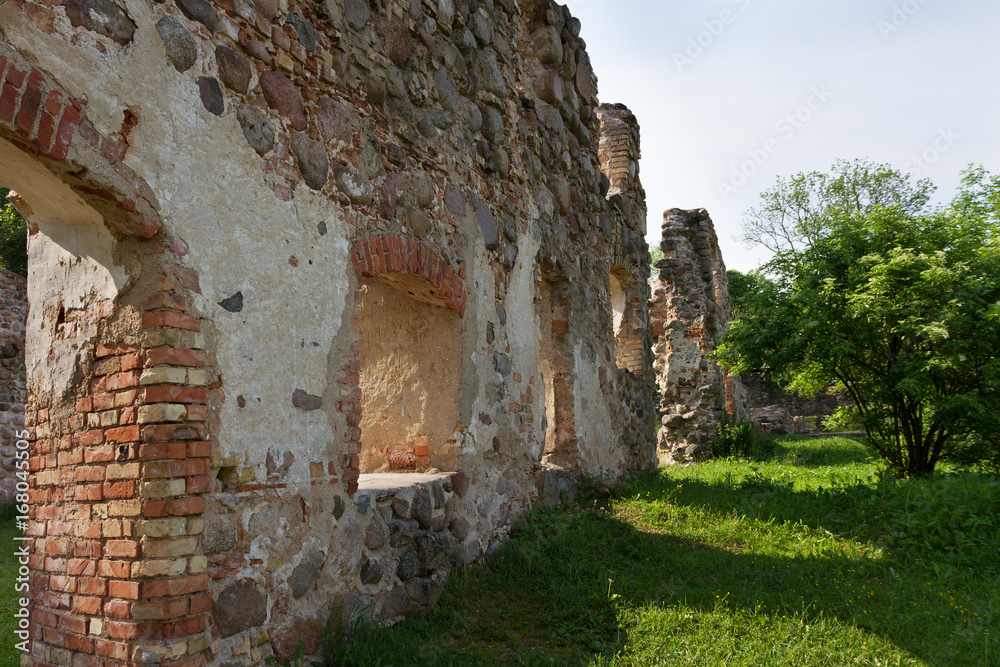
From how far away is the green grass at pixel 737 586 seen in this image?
347cm

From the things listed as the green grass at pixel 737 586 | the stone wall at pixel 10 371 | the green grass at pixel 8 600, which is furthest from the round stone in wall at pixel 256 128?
the stone wall at pixel 10 371

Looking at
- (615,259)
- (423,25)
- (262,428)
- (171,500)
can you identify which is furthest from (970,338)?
(171,500)

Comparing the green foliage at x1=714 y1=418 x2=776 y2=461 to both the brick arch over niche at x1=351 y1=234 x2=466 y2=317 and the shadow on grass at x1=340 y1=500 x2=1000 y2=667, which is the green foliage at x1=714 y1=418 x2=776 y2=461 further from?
the brick arch over niche at x1=351 y1=234 x2=466 y2=317

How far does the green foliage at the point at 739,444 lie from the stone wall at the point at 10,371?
11016mm

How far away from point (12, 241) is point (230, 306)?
1918 centimetres

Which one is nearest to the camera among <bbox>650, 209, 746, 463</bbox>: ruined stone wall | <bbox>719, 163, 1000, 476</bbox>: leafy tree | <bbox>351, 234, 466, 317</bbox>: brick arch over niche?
<bbox>351, 234, 466, 317</bbox>: brick arch over niche

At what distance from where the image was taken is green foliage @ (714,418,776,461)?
11.7 m

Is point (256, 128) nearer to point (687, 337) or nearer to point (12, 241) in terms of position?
point (687, 337)

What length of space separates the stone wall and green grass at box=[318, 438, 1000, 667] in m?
7.70

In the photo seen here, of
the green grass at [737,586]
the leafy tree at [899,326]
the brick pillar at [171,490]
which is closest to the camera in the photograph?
the brick pillar at [171,490]

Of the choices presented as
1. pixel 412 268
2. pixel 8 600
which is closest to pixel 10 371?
pixel 8 600

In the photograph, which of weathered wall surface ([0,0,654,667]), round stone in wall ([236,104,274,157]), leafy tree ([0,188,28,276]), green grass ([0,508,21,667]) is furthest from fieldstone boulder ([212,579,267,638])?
leafy tree ([0,188,28,276])

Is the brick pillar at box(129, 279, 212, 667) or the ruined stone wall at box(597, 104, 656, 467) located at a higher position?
the ruined stone wall at box(597, 104, 656, 467)

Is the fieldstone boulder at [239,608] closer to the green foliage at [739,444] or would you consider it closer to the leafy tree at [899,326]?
the leafy tree at [899,326]
